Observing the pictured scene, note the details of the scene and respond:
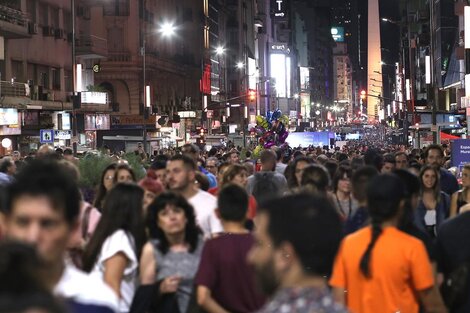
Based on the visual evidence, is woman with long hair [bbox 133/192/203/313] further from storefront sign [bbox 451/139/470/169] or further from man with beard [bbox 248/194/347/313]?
storefront sign [bbox 451/139/470/169]

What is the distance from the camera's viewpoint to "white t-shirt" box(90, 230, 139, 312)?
6473 mm

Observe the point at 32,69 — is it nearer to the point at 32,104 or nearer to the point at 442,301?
the point at 32,104

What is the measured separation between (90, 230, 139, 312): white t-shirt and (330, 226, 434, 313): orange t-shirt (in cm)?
144

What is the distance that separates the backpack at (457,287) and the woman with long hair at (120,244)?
2.05m

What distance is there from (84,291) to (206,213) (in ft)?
16.0

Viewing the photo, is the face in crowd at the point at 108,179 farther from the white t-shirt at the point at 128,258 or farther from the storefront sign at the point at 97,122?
the storefront sign at the point at 97,122

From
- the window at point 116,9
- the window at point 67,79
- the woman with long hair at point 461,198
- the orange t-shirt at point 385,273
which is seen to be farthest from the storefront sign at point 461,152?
the window at point 116,9

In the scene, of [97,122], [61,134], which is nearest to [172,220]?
[61,134]

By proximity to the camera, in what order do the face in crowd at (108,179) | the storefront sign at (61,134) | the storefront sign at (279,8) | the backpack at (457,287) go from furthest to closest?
1. the storefront sign at (279,8)
2. the storefront sign at (61,134)
3. the face in crowd at (108,179)
4. the backpack at (457,287)

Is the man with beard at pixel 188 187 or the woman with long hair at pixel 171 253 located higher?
the man with beard at pixel 188 187

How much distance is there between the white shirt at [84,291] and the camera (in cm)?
398

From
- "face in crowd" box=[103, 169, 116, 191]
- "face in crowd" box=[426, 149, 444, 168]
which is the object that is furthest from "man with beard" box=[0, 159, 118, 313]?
"face in crowd" box=[426, 149, 444, 168]

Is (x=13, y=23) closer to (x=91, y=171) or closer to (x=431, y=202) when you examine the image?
(x=91, y=171)

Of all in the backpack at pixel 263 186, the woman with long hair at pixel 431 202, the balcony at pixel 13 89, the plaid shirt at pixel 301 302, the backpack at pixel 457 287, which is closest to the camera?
the plaid shirt at pixel 301 302
